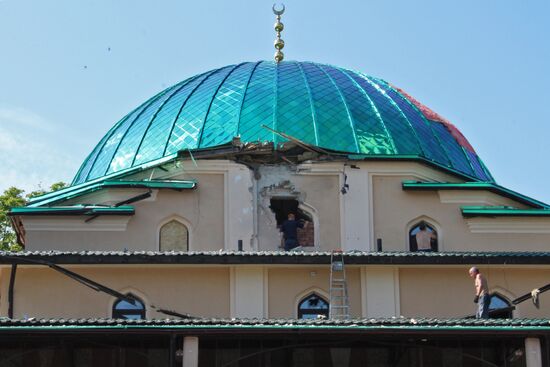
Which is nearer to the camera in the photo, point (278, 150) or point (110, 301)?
point (110, 301)

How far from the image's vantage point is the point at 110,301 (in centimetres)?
2047

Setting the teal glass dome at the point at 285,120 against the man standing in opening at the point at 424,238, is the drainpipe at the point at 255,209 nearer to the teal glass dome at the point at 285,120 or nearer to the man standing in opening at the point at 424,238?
the teal glass dome at the point at 285,120

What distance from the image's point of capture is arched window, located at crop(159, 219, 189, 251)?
2212cm

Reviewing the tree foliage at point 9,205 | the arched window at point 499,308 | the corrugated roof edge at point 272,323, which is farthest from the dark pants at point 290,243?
the tree foliage at point 9,205

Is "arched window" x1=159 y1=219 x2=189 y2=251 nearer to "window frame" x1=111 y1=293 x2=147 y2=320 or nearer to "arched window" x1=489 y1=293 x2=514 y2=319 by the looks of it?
"window frame" x1=111 y1=293 x2=147 y2=320

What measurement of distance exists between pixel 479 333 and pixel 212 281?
579cm

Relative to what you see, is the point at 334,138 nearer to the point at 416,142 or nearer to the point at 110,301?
the point at 416,142

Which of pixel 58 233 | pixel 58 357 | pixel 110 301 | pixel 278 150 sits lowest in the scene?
pixel 58 357

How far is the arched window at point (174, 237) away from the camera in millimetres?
22125

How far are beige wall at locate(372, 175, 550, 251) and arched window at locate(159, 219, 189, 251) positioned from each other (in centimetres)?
350

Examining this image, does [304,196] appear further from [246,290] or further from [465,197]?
[465,197]

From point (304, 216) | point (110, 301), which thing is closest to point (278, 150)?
point (304, 216)

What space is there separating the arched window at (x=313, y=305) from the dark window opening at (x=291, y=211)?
1.97 meters

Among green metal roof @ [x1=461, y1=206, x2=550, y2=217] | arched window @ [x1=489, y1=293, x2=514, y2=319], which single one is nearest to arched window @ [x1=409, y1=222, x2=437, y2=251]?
green metal roof @ [x1=461, y1=206, x2=550, y2=217]
